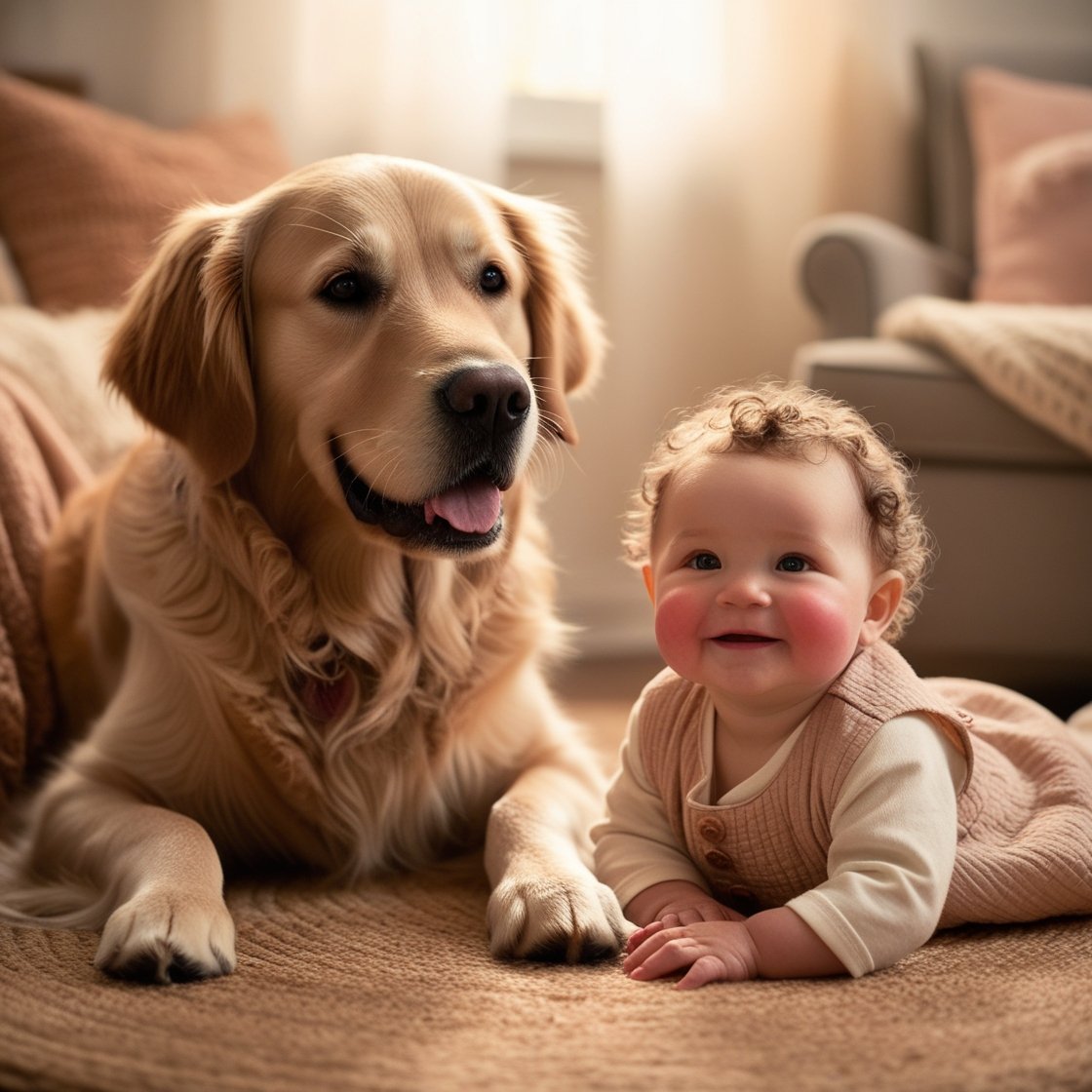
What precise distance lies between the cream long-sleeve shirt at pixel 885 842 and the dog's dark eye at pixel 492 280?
0.62 meters

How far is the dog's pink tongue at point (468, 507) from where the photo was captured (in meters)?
1.39

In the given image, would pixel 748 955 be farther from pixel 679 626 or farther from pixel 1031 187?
pixel 1031 187

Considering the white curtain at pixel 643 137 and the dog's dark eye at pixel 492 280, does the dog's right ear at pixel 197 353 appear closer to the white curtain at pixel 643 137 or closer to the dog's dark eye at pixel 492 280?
the dog's dark eye at pixel 492 280

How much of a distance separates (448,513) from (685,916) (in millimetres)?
480

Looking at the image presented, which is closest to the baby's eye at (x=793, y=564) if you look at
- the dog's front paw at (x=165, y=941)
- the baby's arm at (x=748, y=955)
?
the baby's arm at (x=748, y=955)

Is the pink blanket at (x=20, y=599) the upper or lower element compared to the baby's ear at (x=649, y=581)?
lower

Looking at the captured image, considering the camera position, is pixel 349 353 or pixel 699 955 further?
pixel 349 353

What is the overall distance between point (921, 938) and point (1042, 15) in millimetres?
3454

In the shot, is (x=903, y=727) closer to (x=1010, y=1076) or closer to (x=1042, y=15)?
(x=1010, y=1076)

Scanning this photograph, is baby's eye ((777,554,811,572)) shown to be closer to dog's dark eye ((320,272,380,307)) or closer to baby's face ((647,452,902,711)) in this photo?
baby's face ((647,452,902,711))

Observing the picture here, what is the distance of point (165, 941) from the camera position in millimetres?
1125

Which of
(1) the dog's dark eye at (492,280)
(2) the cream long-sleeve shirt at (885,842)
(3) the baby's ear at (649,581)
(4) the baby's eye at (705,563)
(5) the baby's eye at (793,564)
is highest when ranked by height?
(1) the dog's dark eye at (492,280)

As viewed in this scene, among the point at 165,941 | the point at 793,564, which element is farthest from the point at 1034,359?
the point at 165,941

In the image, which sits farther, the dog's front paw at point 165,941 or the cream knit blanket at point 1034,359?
the cream knit blanket at point 1034,359
